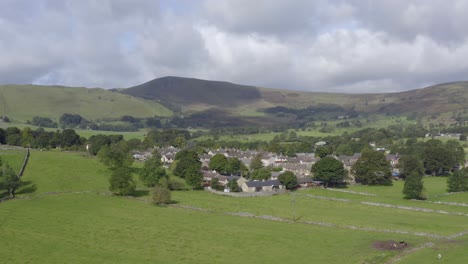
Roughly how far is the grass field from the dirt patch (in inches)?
38.6

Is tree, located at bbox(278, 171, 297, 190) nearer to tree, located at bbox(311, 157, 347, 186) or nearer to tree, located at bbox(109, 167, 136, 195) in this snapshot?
tree, located at bbox(311, 157, 347, 186)

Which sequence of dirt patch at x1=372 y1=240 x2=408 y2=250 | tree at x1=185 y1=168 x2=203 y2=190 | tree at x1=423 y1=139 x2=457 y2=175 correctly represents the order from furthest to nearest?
tree at x1=423 y1=139 x2=457 y2=175, tree at x1=185 y1=168 x2=203 y2=190, dirt patch at x1=372 y1=240 x2=408 y2=250

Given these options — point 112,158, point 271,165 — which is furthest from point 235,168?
point 112,158

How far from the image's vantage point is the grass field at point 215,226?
187ft

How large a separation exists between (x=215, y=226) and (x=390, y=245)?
86.7 ft

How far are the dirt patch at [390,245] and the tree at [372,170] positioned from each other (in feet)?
205

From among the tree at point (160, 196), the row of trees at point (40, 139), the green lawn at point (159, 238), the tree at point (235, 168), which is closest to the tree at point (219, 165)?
the tree at point (235, 168)

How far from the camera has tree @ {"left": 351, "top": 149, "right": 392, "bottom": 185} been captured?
12462 cm

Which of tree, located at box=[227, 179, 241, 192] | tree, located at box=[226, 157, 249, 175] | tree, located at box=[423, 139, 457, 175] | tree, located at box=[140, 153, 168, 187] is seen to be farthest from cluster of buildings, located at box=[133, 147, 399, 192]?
tree, located at box=[140, 153, 168, 187]

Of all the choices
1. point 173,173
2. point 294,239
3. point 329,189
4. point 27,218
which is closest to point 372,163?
point 329,189

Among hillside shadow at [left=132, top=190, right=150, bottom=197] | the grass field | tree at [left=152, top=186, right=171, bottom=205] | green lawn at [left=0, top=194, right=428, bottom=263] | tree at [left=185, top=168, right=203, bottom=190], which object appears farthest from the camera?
tree at [left=185, top=168, right=203, bottom=190]

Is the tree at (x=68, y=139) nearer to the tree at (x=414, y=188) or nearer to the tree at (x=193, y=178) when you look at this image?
the tree at (x=193, y=178)

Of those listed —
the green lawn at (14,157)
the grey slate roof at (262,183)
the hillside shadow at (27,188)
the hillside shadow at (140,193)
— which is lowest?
the hillside shadow at (140,193)

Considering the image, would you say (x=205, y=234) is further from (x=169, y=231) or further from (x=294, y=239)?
(x=294, y=239)
